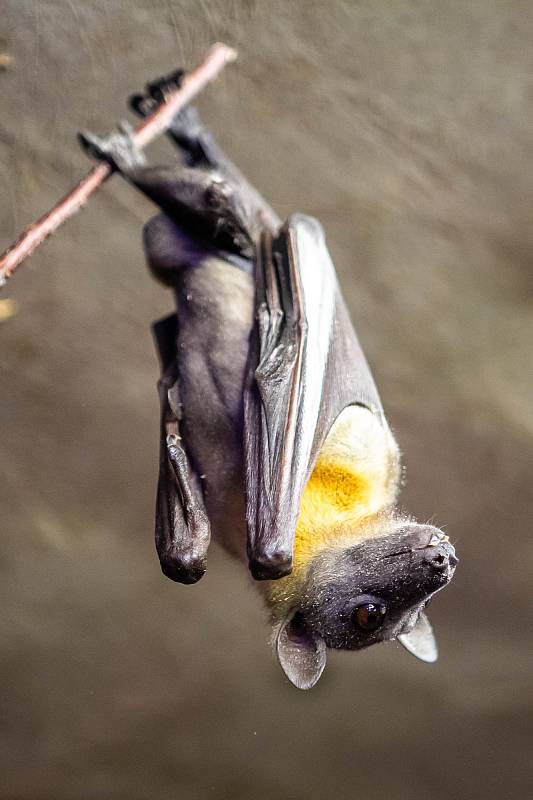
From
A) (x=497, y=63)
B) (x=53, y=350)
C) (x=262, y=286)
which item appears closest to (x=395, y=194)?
(x=497, y=63)

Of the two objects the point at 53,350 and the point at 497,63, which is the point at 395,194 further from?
the point at 53,350

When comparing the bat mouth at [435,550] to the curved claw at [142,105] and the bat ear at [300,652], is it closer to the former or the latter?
the bat ear at [300,652]

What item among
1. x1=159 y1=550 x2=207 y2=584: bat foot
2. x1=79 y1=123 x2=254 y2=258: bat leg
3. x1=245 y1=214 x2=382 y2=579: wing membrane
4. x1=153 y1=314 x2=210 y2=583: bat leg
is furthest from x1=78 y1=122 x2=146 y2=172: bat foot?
x1=159 y1=550 x2=207 y2=584: bat foot

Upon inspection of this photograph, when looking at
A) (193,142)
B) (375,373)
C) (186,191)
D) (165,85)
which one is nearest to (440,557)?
(186,191)

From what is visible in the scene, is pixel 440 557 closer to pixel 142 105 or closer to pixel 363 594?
pixel 363 594

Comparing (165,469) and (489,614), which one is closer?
(165,469)

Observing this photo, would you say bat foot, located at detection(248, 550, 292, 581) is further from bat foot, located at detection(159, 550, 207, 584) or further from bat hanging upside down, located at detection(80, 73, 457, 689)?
bat foot, located at detection(159, 550, 207, 584)
